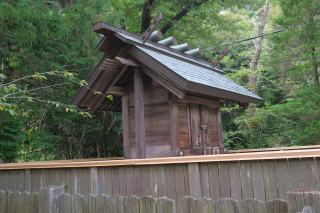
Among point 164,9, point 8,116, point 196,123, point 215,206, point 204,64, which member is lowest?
point 215,206

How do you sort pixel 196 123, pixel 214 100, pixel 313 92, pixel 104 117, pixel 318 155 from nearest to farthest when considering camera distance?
pixel 318 155, pixel 196 123, pixel 214 100, pixel 313 92, pixel 104 117

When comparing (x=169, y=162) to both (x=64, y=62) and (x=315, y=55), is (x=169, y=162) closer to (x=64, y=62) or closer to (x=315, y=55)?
(x=64, y=62)

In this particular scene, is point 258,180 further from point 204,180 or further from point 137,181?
point 137,181

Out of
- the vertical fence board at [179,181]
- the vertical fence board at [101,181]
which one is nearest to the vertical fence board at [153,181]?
the vertical fence board at [179,181]

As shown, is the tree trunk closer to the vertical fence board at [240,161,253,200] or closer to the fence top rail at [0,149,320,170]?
the fence top rail at [0,149,320,170]

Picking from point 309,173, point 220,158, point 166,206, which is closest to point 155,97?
point 220,158

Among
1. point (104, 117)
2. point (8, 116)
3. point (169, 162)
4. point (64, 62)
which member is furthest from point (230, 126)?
point (169, 162)

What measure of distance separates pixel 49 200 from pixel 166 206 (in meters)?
1.46

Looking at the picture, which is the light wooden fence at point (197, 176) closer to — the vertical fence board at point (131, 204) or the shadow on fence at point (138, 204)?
the shadow on fence at point (138, 204)

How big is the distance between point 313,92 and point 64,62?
852 centimetres

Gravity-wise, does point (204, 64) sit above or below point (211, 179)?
above

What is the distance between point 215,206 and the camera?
6.81ft

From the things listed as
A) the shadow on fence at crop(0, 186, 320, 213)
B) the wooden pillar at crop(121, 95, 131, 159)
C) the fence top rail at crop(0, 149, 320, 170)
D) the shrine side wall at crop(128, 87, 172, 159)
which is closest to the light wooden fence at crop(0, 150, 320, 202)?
the fence top rail at crop(0, 149, 320, 170)

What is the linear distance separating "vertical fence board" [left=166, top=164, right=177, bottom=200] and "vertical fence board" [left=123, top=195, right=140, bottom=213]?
3.53 feet
